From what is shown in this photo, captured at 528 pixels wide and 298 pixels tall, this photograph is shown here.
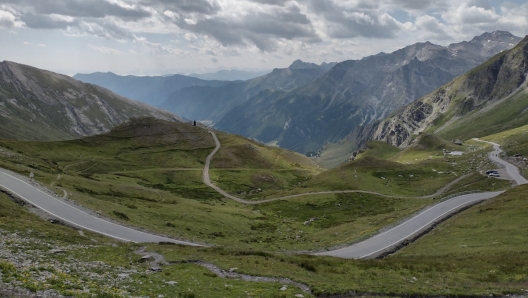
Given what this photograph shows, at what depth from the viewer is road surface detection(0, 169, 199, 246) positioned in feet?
155

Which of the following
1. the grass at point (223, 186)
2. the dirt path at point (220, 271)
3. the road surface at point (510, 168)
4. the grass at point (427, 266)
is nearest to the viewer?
the grass at point (427, 266)

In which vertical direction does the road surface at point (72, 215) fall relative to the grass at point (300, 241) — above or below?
below

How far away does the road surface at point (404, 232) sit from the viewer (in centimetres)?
4612

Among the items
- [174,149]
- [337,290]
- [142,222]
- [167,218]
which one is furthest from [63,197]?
[174,149]

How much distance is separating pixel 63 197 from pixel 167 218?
17.6m

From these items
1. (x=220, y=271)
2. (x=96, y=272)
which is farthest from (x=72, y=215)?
(x=220, y=271)

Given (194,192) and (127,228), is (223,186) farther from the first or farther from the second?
(127,228)

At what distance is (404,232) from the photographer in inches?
2111

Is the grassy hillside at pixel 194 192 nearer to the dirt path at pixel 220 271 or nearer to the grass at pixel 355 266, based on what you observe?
the grass at pixel 355 266

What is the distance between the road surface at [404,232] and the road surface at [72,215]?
22.4 meters

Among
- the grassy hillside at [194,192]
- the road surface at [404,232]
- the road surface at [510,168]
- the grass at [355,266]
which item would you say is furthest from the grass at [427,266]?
the road surface at [510,168]

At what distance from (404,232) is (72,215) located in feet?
162

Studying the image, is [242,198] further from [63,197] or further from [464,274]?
[464,274]

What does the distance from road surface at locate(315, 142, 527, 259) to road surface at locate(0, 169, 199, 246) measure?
22.4 meters
